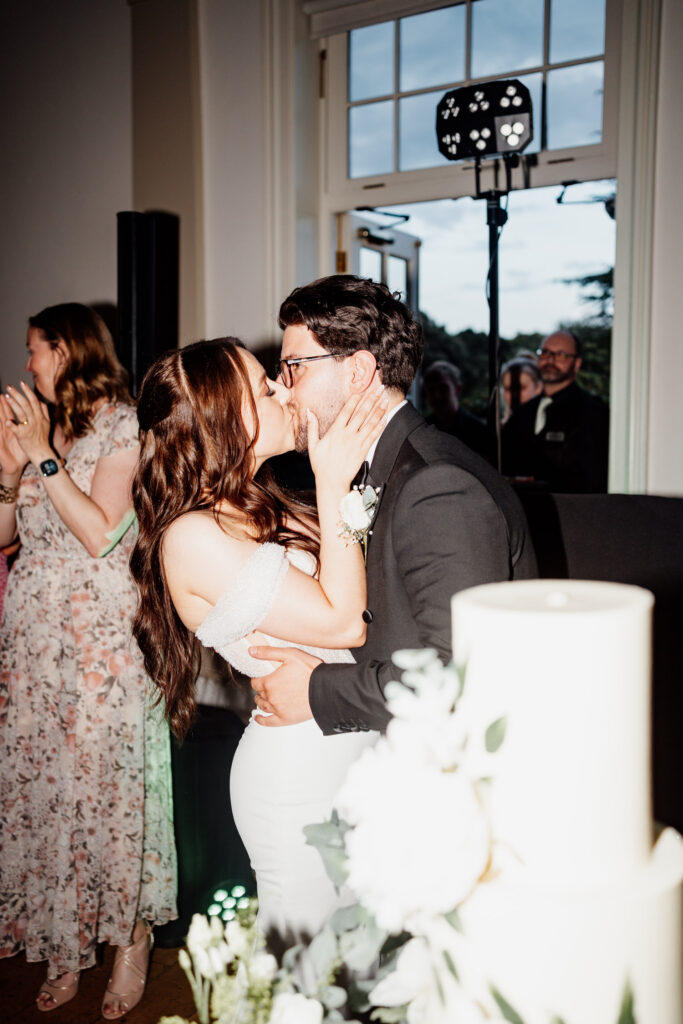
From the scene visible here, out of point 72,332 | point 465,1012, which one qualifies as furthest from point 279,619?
point 72,332

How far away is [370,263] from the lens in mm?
4445

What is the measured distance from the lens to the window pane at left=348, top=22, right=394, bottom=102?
381 centimetres

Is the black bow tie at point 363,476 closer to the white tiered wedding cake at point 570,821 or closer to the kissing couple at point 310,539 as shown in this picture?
the kissing couple at point 310,539

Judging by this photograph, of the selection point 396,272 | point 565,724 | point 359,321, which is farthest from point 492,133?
point 565,724

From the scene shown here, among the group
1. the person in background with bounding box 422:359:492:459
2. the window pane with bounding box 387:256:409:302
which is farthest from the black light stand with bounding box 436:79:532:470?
the person in background with bounding box 422:359:492:459

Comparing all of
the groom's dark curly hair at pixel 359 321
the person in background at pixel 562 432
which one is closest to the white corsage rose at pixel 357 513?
the groom's dark curly hair at pixel 359 321

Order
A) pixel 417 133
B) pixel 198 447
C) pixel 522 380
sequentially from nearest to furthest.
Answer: pixel 198 447, pixel 417 133, pixel 522 380

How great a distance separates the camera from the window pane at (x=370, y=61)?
3809 millimetres

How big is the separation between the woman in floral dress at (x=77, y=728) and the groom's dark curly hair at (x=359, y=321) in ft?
2.91

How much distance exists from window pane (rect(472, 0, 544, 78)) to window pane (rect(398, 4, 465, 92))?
0.07 m

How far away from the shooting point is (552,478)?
4.14 meters

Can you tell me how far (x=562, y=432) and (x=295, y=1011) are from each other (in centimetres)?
377

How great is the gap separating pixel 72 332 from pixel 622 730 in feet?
7.38

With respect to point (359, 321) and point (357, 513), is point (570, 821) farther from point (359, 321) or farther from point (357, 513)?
point (359, 321)
